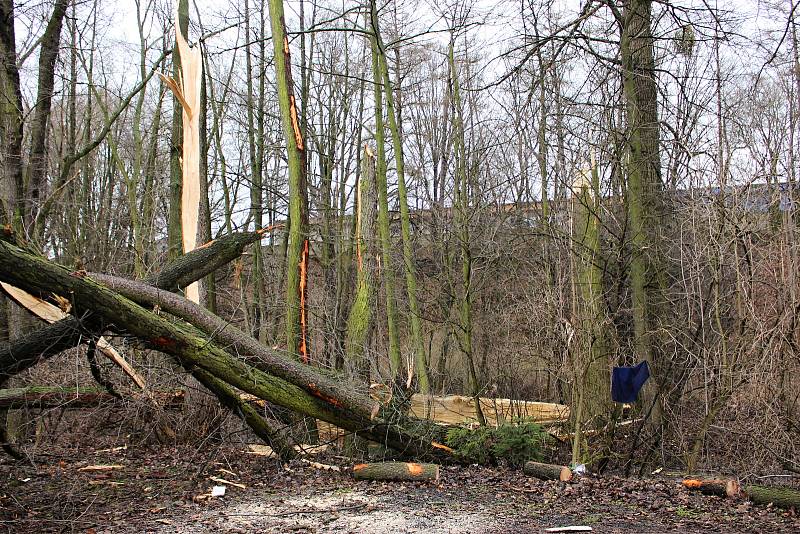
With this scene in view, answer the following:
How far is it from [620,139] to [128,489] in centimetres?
710

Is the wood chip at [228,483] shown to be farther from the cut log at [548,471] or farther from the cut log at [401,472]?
the cut log at [548,471]

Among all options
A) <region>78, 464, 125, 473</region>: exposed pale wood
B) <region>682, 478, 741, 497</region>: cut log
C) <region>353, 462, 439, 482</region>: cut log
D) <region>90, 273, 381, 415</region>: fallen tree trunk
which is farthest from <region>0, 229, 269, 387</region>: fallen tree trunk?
<region>682, 478, 741, 497</region>: cut log

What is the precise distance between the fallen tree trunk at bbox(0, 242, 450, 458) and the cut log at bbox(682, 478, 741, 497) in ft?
8.43

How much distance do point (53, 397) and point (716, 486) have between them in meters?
6.31

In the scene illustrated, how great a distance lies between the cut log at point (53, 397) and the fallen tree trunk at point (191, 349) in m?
0.91

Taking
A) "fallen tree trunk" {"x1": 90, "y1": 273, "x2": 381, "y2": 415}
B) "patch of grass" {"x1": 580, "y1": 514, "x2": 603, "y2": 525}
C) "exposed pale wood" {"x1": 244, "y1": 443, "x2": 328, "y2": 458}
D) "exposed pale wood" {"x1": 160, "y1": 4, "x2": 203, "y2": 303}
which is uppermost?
"exposed pale wood" {"x1": 160, "y1": 4, "x2": 203, "y2": 303}

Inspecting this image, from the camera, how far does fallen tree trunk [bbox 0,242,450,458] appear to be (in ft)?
18.9

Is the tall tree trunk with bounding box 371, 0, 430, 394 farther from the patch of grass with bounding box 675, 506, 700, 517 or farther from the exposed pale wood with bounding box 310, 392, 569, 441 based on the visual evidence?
the patch of grass with bounding box 675, 506, 700, 517

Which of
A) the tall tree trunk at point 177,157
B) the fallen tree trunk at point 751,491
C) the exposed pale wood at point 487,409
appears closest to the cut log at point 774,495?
the fallen tree trunk at point 751,491

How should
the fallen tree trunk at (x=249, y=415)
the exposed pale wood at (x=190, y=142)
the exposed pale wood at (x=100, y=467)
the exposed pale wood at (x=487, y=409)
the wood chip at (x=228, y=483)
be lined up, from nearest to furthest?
the wood chip at (x=228, y=483) → the exposed pale wood at (x=100, y=467) → the fallen tree trunk at (x=249, y=415) → the exposed pale wood at (x=190, y=142) → the exposed pale wood at (x=487, y=409)

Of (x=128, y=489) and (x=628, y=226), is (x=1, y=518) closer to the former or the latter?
(x=128, y=489)

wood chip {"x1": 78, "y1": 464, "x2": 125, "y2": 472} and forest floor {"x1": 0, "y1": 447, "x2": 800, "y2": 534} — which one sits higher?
wood chip {"x1": 78, "y1": 464, "x2": 125, "y2": 472}

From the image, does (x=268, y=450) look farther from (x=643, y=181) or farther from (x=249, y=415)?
(x=643, y=181)

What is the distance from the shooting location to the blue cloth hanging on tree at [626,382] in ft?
25.9
